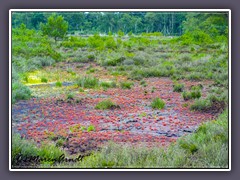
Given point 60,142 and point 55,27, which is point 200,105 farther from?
point 55,27

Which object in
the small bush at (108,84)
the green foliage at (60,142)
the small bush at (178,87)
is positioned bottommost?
the green foliage at (60,142)

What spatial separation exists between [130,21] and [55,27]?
909mm

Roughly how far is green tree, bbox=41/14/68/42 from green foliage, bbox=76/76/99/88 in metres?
0.58

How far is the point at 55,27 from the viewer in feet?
18.4

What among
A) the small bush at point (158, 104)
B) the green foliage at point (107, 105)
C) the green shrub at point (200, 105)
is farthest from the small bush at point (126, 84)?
the green shrub at point (200, 105)

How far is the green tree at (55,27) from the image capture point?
5.50 metres

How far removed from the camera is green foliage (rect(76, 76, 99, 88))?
5.62 metres

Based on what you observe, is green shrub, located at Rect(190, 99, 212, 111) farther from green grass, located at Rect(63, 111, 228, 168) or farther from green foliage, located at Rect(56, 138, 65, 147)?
green foliage, located at Rect(56, 138, 65, 147)

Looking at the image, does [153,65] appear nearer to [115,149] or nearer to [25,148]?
[115,149]

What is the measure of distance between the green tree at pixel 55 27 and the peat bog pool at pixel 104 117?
61cm

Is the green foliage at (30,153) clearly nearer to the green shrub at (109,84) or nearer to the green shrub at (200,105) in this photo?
the green shrub at (109,84)

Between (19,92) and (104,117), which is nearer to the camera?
(19,92)

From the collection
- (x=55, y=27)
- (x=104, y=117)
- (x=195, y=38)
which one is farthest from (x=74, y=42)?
(x=195, y=38)

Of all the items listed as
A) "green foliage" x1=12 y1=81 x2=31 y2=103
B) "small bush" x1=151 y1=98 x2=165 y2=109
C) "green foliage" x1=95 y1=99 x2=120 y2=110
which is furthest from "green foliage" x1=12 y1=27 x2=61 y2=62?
"small bush" x1=151 y1=98 x2=165 y2=109
